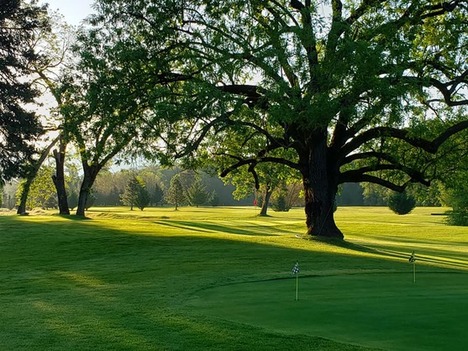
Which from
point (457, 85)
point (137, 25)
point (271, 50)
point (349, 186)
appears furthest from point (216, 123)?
point (349, 186)

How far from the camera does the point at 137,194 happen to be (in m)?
82.5

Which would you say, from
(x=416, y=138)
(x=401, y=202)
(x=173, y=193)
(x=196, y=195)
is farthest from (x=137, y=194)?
(x=416, y=138)

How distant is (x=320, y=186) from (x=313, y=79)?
7580mm

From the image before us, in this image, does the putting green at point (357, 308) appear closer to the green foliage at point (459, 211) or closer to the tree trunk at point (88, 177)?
the tree trunk at point (88, 177)

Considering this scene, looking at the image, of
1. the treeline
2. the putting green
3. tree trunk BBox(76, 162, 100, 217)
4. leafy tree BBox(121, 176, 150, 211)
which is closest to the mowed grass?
the putting green

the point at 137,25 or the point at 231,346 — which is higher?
the point at 137,25

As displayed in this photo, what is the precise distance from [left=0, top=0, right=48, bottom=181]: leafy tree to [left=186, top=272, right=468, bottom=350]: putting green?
31.2m

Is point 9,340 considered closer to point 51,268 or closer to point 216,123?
point 51,268

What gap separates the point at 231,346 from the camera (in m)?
7.43

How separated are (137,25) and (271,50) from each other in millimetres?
8220

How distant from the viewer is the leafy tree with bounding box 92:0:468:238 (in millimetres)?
21734

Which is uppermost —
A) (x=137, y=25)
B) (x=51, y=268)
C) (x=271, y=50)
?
(x=137, y=25)

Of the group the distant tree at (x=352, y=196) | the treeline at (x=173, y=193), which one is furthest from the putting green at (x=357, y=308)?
the distant tree at (x=352, y=196)

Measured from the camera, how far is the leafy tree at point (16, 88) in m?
39.8
